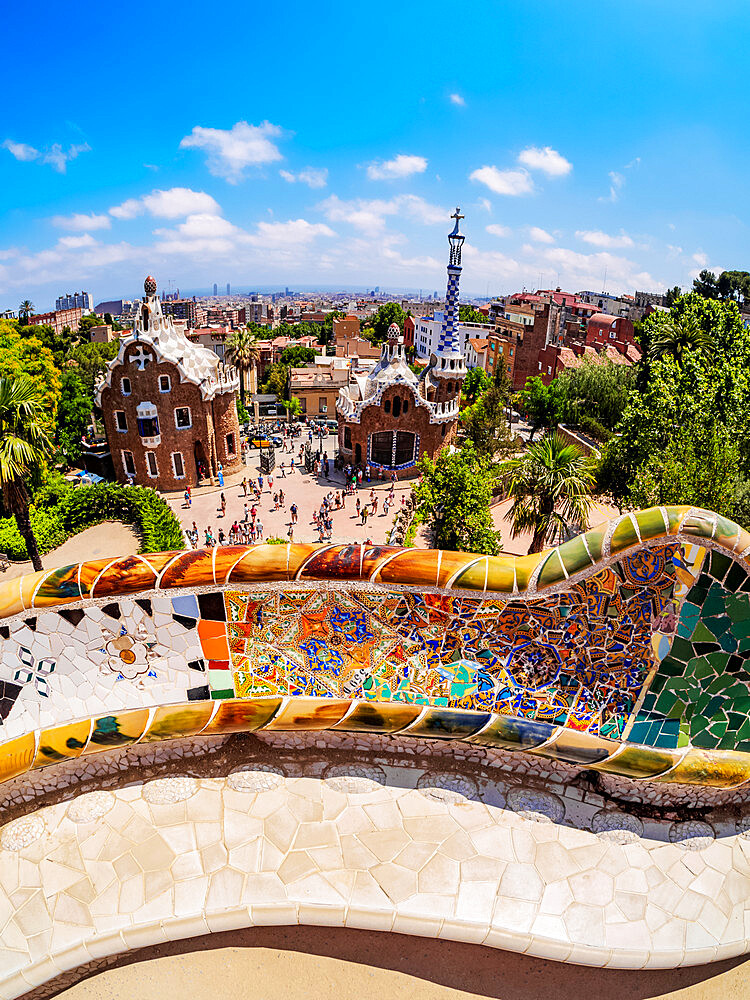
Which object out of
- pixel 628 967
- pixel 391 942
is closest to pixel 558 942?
pixel 628 967

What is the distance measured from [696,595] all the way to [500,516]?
61.1 ft

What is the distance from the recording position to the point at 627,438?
54.1 ft

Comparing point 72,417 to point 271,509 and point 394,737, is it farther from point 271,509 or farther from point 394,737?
point 394,737

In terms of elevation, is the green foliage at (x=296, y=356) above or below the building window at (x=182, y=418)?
above

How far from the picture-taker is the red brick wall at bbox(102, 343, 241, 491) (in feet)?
88.4

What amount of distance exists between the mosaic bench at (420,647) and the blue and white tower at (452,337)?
Result: 91.3ft

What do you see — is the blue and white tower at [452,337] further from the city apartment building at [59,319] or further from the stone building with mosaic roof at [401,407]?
the city apartment building at [59,319]

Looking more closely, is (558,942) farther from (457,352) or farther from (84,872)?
(457,352)

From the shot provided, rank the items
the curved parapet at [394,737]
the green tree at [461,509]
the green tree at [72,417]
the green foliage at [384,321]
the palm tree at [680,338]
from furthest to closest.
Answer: the green foliage at [384,321], the green tree at [72,417], the palm tree at [680,338], the green tree at [461,509], the curved parapet at [394,737]

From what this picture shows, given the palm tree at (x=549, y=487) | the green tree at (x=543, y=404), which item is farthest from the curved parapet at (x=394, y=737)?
the green tree at (x=543, y=404)

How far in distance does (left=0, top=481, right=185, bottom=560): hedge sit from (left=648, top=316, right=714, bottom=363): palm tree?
1863 centimetres

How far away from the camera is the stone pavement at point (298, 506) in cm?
2318

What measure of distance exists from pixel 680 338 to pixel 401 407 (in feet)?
44.9

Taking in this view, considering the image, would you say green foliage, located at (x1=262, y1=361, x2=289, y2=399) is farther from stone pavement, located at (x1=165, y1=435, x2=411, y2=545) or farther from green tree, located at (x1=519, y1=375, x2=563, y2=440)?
green tree, located at (x1=519, y1=375, x2=563, y2=440)
